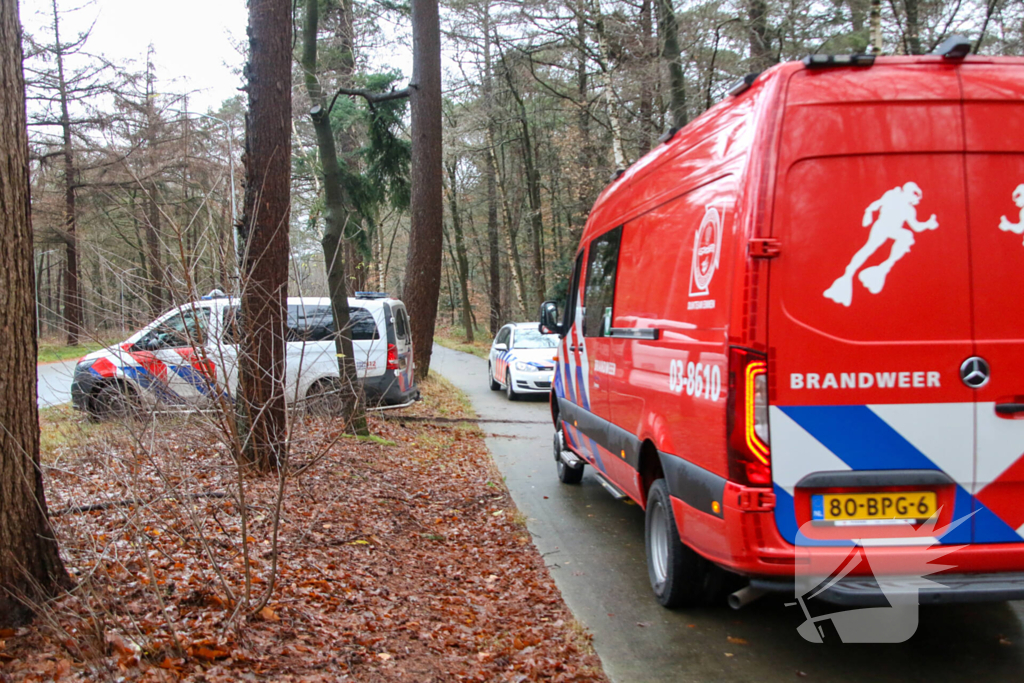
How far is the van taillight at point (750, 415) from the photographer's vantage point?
11.3 ft

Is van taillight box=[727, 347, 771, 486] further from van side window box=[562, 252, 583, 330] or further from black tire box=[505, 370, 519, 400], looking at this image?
black tire box=[505, 370, 519, 400]

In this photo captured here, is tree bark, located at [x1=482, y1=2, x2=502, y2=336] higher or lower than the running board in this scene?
higher

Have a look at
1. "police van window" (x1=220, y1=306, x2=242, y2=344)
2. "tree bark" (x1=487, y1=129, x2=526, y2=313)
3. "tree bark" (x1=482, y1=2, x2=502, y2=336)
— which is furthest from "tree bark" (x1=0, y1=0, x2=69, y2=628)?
"tree bark" (x1=487, y1=129, x2=526, y2=313)

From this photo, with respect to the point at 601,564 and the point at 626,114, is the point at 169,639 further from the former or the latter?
the point at 626,114

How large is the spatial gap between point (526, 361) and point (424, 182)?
169 inches

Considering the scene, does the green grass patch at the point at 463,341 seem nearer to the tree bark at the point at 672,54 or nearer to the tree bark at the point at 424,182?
the tree bark at the point at 424,182

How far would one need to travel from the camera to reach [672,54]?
14.0 metres

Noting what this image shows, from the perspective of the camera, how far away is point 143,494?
4875mm

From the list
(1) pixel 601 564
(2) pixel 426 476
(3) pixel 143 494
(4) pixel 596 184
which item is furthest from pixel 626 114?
(3) pixel 143 494

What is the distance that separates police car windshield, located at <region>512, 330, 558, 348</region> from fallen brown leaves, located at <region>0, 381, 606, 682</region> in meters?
9.74

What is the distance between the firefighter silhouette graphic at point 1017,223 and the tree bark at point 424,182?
11823 millimetres

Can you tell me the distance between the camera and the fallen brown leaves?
3404 mm

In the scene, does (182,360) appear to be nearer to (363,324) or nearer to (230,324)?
(230,324)

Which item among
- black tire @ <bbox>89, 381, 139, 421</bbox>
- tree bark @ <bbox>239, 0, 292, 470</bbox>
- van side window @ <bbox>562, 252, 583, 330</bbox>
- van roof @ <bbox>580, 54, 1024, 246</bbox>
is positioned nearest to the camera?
van roof @ <bbox>580, 54, 1024, 246</bbox>
